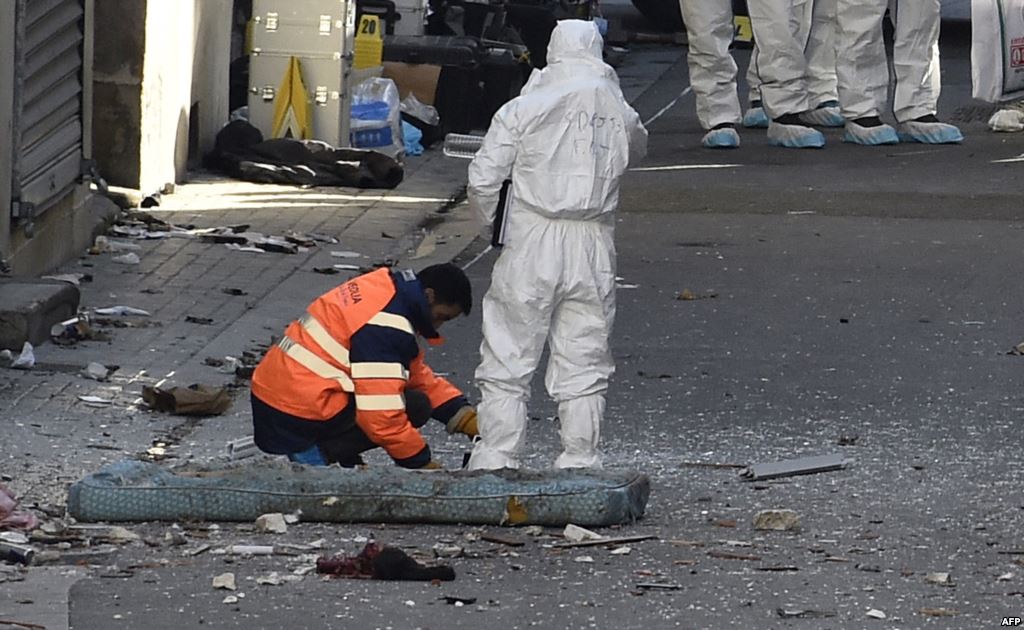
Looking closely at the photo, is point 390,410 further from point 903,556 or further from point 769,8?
point 769,8

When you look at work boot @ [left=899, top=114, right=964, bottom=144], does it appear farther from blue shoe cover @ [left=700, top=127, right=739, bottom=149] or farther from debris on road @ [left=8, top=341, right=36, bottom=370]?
debris on road @ [left=8, top=341, right=36, bottom=370]

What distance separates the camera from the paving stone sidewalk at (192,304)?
289 inches

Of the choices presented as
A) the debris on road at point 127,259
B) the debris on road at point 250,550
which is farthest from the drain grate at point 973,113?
the debris on road at point 250,550

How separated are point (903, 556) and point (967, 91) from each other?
12.5 meters

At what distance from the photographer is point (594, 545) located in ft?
19.8

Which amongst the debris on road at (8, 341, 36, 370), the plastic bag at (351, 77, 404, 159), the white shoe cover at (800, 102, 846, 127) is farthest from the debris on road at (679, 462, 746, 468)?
the white shoe cover at (800, 102, 846, 127)

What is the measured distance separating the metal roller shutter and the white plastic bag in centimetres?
645

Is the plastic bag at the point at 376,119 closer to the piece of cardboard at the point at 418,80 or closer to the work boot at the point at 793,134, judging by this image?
the piece of cardboard at the point at 418,80

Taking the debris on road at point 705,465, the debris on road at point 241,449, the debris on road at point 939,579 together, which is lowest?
the debris on road at point 241,449

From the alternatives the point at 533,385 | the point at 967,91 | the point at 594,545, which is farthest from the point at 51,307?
the point at 967,91

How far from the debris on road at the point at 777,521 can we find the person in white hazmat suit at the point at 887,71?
879 cm

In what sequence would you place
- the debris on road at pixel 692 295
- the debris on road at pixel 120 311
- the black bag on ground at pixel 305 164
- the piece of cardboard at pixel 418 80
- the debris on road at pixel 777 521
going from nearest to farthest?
the debris on road at pixel 777 521, the debris on road at pixel 120 311, the debris on road at pixel 692 295, the black bag on ground at pixel 305 164, the piece of cardboard at pixel 418 80

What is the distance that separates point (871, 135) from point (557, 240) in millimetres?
8950

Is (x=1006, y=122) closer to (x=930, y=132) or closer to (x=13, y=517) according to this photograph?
(x=930, y=132)
